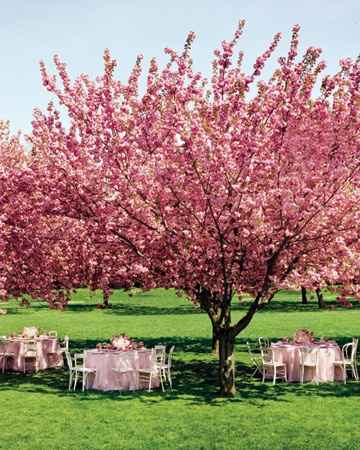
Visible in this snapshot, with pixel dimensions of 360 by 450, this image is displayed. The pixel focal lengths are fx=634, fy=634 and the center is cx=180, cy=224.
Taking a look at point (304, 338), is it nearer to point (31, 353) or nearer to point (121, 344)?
point (121, 344)

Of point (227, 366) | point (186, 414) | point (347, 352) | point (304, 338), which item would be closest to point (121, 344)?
point (227, 366)

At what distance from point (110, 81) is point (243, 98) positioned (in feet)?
A: 8.40

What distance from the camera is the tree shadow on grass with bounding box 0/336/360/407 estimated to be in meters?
12.7

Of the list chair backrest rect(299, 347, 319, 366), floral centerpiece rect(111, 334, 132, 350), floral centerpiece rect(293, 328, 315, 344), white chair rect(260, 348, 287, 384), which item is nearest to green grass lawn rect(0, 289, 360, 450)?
white chair rect(260, 348, 287, 384)

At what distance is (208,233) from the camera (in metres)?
12.0

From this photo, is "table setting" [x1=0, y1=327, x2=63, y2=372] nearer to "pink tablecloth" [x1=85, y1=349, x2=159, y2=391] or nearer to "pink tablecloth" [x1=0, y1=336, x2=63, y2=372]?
"pink tablecloth" [x1=0, y1=336, x2=63, y2=372]

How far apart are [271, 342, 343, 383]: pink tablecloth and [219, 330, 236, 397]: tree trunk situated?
1.84 metres

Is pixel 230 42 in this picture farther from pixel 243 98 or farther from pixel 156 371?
pixel 156 371

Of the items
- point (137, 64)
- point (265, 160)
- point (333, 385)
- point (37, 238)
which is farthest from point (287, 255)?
point (37, 238)

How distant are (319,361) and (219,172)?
19.6 feet

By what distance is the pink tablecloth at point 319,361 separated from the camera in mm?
14555

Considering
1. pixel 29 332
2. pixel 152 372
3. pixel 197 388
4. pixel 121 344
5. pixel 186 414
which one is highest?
pixel 29 332

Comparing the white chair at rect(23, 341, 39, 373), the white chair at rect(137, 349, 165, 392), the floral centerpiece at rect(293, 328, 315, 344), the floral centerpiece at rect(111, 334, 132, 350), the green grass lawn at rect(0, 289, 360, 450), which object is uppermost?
the floral centerpiece at rect(293, 328, 315, 344)

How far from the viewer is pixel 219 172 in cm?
1095
